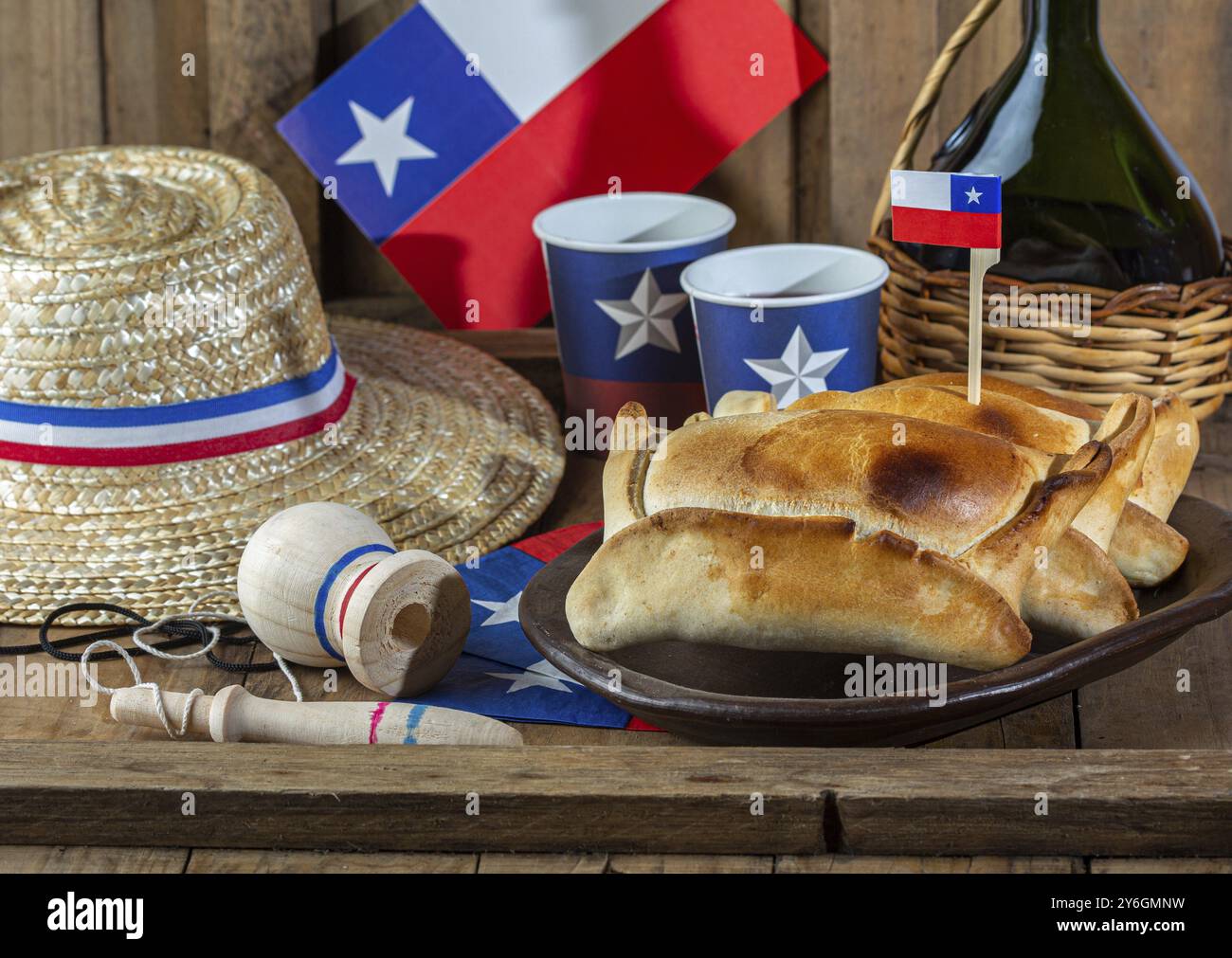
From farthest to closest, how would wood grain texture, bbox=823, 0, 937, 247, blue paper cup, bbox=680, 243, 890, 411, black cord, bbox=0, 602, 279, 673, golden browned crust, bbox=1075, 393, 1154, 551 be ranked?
wood grain texture, bbox=823, 0, 937, 247 → blue paper cup, bbox=680, 243, 890, 411 → black cord, bbox=0, 602, 279, 673 → golden browned crust, bbox=1075, 393, 1154, 551

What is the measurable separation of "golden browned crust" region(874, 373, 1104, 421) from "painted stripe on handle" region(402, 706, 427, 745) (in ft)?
1.04

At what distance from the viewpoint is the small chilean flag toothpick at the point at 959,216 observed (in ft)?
2.60

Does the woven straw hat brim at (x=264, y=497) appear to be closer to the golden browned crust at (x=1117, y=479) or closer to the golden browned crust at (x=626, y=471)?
the golden browned crust at (x=626, y=471)

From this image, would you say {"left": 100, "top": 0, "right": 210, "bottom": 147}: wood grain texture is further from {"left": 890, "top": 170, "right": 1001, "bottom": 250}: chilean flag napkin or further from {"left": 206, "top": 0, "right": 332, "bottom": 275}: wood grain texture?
{"left": 890, "top": 170, "right": 1001, "bottom": 250}: chilean flag napkin

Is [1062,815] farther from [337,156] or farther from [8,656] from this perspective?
[337,156]

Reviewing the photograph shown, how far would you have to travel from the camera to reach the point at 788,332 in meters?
1.04

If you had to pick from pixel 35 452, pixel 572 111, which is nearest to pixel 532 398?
pixel 572 111

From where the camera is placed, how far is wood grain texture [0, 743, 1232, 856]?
659mm

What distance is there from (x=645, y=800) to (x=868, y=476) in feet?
0.62

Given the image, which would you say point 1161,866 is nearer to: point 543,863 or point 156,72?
point 543,863

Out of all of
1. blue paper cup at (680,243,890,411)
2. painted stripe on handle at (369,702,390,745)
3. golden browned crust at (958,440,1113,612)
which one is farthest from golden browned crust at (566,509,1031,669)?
blue paper cup at (680,243,890,411)

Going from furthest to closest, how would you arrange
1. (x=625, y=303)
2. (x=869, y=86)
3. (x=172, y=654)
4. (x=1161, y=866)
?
(x=869, y=86)
(x=625, y=303)
(x=172, y=654)
(x=1161, y=866)

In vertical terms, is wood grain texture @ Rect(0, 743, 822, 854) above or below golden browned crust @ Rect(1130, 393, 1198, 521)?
below

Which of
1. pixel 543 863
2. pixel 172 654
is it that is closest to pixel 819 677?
pixel 543 863
